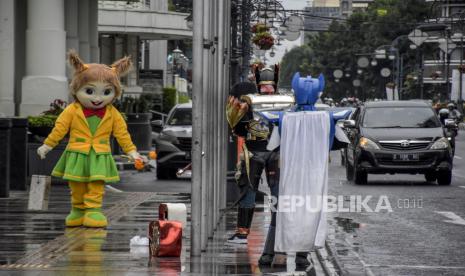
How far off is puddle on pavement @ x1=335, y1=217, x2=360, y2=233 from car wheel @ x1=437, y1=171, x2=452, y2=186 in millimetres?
8088

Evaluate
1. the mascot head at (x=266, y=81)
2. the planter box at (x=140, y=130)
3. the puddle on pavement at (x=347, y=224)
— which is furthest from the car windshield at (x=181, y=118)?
the mascot head at (x=266, y=81)

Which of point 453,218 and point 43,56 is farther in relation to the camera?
point 43,56

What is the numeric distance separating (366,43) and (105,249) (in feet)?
409

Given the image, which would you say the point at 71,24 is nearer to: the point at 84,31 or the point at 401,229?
the point at 84,31

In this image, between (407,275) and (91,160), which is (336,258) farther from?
(91,160)

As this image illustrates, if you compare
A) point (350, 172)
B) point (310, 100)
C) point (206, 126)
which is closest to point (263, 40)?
point (350, 172)

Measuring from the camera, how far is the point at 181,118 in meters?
28.8

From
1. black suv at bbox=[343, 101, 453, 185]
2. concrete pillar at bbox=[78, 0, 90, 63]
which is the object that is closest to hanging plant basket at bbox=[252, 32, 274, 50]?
black suv at bbox=[343, 101, 453, 185]

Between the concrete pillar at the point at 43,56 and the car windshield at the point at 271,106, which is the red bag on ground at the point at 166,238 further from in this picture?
the concrete pillar at the point at 43,56

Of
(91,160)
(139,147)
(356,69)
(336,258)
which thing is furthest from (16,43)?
(356,69)

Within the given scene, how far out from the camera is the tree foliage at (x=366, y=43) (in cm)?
11906

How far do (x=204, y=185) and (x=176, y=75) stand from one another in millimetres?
72284

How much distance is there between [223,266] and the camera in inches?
464

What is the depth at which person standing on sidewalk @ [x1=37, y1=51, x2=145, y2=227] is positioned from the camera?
49.4 ft
